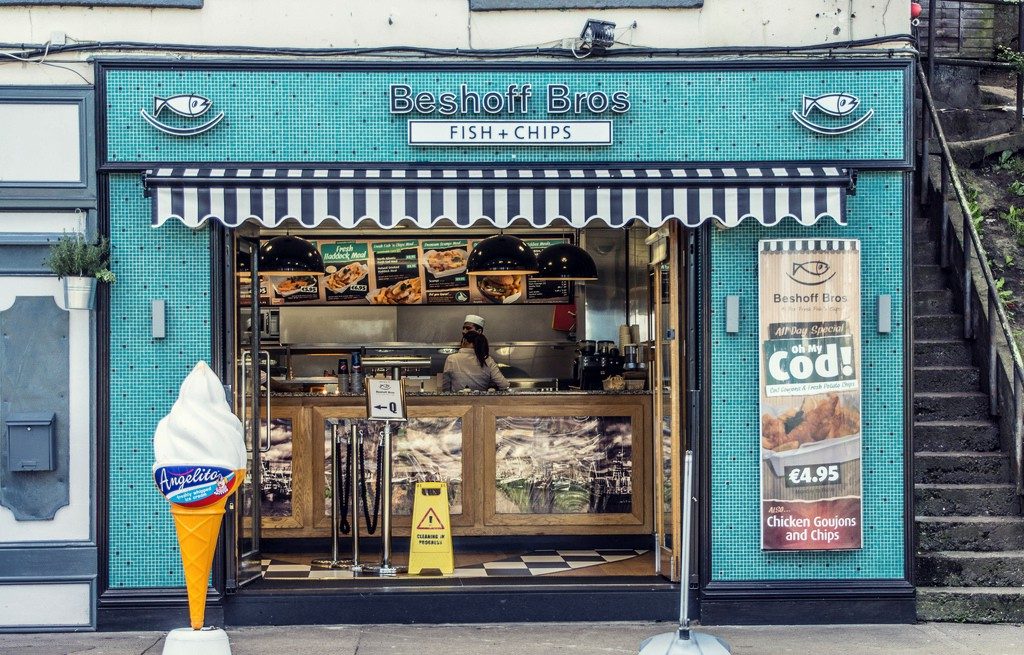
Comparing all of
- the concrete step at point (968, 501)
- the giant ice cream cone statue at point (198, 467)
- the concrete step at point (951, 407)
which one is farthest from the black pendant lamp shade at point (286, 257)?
the concrete step at point (968, 501)

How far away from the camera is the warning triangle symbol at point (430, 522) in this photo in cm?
920

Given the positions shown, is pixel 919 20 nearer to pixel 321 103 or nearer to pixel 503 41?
pixel 503 41

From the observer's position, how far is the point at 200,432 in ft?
21.9

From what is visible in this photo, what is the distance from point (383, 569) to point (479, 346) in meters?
3.12

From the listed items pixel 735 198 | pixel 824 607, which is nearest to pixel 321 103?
pixel 735 198

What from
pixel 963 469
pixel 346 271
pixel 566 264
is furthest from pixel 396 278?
pixel 963 469

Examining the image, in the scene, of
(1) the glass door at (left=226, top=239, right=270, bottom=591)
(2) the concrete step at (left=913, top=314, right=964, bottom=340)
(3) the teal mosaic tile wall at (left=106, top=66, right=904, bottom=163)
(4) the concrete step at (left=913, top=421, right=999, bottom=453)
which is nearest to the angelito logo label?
(1) the glass door at (left=226, top=239, right=270, bottom=591)

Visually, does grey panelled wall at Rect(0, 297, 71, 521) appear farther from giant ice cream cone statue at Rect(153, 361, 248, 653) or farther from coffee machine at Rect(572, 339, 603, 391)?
coffee machine at Rect(572, 339, 603, 391)

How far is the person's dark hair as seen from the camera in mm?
11570

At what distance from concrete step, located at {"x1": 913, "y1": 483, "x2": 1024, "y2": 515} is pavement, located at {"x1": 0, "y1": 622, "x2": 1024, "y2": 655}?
850mm

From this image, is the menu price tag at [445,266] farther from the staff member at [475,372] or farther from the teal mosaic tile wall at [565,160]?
the teal mosaic tile wall at [565,160]

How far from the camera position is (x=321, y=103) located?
26.5 feet

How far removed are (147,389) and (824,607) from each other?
4.95 metres

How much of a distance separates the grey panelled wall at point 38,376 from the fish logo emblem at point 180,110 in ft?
4.72
